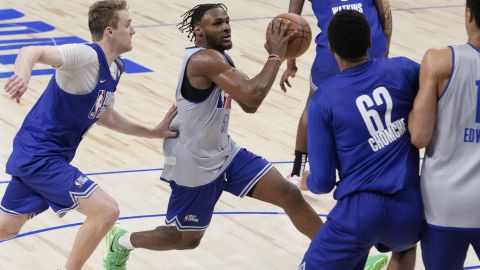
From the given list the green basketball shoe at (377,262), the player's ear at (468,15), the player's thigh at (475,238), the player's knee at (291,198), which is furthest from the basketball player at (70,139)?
the player's ear at (468,15)

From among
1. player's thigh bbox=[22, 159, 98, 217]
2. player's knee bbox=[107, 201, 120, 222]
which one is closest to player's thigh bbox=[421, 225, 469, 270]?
player's knee bbox=[107, 201, 120, 222]

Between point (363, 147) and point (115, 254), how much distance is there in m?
2.24

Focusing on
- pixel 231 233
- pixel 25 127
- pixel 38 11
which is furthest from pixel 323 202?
pixel 38 11

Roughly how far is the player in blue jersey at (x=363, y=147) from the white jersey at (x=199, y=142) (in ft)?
4.25

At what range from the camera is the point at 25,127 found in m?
5.77

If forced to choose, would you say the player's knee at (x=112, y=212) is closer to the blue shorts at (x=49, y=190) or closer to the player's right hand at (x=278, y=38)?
the blue shorts at (x=49, y=190)

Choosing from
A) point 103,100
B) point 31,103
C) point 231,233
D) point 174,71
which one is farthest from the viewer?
point 174,71

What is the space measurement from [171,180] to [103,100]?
1.94 feet

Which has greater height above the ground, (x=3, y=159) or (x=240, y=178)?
(x=240, y=178)

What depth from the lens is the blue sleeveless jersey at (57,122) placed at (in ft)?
18.4

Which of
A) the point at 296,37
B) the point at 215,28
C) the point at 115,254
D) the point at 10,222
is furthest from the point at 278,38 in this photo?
the point at 10,222

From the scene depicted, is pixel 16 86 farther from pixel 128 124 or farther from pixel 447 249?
pixel 447 249

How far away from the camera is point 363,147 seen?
443cm

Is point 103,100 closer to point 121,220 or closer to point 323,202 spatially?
point 121,220
